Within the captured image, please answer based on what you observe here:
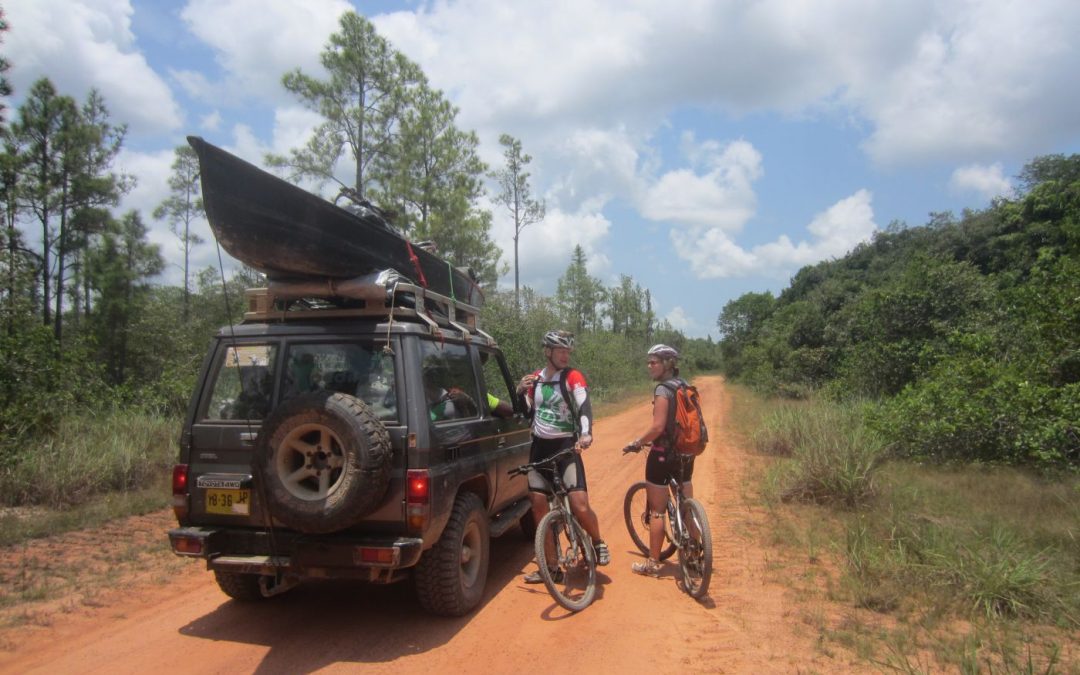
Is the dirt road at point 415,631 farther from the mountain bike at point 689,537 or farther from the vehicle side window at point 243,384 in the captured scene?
the vehicle side window at point 243,384

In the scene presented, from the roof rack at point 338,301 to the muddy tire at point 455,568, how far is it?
4.03ft

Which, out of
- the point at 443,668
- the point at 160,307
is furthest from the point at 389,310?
the point at 160,307

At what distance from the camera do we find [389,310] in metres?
4.14

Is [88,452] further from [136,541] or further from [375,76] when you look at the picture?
[375,76]

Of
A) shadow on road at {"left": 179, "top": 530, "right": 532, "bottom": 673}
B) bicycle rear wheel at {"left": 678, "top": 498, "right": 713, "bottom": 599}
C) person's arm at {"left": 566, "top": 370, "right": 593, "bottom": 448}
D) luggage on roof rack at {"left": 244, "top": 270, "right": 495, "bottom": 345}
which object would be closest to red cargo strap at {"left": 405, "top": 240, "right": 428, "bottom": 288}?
luggage on roof rack at {"left": 244, "top": 270, "right": 495, "bottom": 345}

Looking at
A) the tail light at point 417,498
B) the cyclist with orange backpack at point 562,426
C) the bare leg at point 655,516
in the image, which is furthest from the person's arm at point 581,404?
the tail light at point 417,498

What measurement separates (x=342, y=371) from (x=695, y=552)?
2790mm

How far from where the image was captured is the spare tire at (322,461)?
3.49 meters

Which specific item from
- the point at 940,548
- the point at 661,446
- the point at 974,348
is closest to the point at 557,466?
the point at 661,446

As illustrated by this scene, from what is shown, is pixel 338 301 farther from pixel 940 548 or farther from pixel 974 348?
pixel 974 348

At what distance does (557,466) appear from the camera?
16.0 ft

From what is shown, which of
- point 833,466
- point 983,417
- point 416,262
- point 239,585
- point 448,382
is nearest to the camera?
point 239,585

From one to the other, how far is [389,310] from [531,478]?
1.74 m

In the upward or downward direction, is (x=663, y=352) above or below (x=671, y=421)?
above
